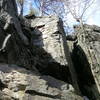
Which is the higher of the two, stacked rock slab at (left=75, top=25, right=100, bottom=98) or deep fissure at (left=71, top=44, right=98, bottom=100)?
stacked rock slab at (left=75, top=25, right=100, bottom=98)

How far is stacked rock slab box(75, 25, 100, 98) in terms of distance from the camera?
1523cm

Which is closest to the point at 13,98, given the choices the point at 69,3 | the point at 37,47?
the point at 37,47

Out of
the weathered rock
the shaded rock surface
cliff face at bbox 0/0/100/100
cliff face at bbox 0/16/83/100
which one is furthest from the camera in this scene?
the shaded rock surface

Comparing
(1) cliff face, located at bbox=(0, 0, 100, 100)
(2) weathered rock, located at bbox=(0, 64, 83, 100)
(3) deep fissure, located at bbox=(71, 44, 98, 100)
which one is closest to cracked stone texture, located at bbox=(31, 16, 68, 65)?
(1) cliff face, located at bbox=(0, 0, 100, 100)

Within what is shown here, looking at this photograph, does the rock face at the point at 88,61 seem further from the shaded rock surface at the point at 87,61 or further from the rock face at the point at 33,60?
the rock face at the point at 33,60

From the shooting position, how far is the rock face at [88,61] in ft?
49.2

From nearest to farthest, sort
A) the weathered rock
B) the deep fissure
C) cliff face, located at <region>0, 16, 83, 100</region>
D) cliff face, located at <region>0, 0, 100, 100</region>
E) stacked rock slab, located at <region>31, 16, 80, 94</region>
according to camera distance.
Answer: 1. the weathered rock
2. cliff face, located at <region>0, 16, 83, 100</region>
3. cliff face, located at <region>0, 0, 100, 100</region>
4. stacked rock slab, located at <region>31, 16, 80, 94</region>
5. the deep fissure

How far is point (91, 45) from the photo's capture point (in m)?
16.4

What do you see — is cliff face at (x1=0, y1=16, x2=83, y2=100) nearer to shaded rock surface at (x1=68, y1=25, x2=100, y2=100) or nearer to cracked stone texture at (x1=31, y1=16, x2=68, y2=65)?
cracked stone texture at (x1=31, y1=16, x2=68, y2=65)

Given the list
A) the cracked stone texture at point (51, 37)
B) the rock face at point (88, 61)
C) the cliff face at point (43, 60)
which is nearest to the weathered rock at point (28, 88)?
the cliff face at point (43, 60)

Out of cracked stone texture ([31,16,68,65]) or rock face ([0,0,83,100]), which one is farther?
cracked stone texture ([31,16,68,65])

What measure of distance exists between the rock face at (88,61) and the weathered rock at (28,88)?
5741mm

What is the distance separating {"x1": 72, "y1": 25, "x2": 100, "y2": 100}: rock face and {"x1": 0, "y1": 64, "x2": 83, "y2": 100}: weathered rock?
5.74 m

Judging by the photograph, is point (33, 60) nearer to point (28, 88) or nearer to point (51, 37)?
point (51, 37)
